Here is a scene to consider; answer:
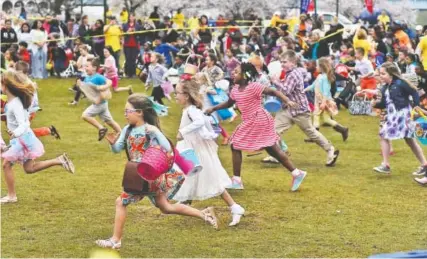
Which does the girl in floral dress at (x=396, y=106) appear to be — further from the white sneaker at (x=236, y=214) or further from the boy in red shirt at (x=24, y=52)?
the boy in red shirt at (x=24, y=52)

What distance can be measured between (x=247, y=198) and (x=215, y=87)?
5144 millimetres

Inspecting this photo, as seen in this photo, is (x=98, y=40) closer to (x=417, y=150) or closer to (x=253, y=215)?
(x=417, y=150)

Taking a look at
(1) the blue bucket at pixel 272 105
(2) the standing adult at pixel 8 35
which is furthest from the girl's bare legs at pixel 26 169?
(2) the standing adult at pixel 8 35

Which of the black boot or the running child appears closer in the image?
the running child

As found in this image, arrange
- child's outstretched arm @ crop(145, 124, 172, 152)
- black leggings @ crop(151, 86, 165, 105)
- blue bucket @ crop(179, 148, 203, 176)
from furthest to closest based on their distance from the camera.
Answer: black leggings @ crop(151, 86, 165, 105), blue bucket @ crop(179, 148, 203, 176), child's outstretched arm @ crop(145, 124, 172, 152)

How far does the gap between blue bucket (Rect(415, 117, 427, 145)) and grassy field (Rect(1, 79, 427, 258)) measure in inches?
24.8

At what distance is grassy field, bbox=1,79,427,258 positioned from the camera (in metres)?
8.17

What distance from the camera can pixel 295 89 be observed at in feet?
41.4

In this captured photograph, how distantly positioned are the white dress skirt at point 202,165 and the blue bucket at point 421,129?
3.31 m

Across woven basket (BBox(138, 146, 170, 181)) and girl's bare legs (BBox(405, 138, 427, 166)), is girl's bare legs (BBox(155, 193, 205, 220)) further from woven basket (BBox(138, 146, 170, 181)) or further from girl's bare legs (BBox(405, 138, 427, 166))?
girl's bare legs (BBox(405, 138, 427, 166))

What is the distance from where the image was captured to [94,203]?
10.2 m

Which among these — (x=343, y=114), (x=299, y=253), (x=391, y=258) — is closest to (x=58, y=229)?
(x=299, y=253)

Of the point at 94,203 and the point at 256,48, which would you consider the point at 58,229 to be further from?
the point at 256,48

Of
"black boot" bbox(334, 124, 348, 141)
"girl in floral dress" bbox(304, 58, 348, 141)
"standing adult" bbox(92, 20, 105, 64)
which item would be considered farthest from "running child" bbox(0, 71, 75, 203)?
"standing adult" bbox(92, 20, 105, 64)
